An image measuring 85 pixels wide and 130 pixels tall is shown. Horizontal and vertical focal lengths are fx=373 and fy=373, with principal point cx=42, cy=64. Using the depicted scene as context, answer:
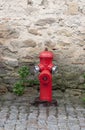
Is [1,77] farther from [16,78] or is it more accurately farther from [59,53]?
[59,53]

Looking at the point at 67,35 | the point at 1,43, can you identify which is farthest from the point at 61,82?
the point at 1,43

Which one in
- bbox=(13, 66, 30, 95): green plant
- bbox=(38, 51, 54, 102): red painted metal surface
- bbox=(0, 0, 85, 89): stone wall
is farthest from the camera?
bbox=(0, 0, 85, 89): stone wall

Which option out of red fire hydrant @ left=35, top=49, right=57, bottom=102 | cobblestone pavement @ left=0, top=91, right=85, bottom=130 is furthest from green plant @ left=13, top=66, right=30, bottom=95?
red fire hydrant @ left=35, top=49, right=57, bottom=102

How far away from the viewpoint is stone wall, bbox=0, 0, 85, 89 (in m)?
6.34

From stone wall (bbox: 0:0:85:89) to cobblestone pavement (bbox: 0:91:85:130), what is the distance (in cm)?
59

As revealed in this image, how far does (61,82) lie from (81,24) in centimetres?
106

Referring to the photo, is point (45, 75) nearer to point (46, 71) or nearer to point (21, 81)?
→ point (46, 71)

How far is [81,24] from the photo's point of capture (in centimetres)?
633

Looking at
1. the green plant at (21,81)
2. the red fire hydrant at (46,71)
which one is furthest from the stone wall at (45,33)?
the red fire hydrant at (46,71)

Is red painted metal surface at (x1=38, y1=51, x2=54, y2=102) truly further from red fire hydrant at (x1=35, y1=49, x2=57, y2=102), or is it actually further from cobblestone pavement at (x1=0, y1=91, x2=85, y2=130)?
cobblestone pavement at (x1=0, y1=91, x2=85, y2=130)

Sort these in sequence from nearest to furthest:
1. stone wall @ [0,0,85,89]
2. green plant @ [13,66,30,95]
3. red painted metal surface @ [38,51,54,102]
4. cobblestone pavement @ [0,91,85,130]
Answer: cobblestone pavement @ [0,91,85,130]
red painted metal surface @ [38,51,54,102]
green plant @ [13,66,30,95]
stone wall @ [0,0,85,89]

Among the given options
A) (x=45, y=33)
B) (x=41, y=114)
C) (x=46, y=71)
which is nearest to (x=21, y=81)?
(x=46, y=71)

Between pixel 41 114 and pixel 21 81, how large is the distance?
107 centimetres

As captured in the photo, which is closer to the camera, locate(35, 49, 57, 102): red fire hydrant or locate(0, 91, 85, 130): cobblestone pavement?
locate(0, 91, 85, 130): cobblestone pavement
